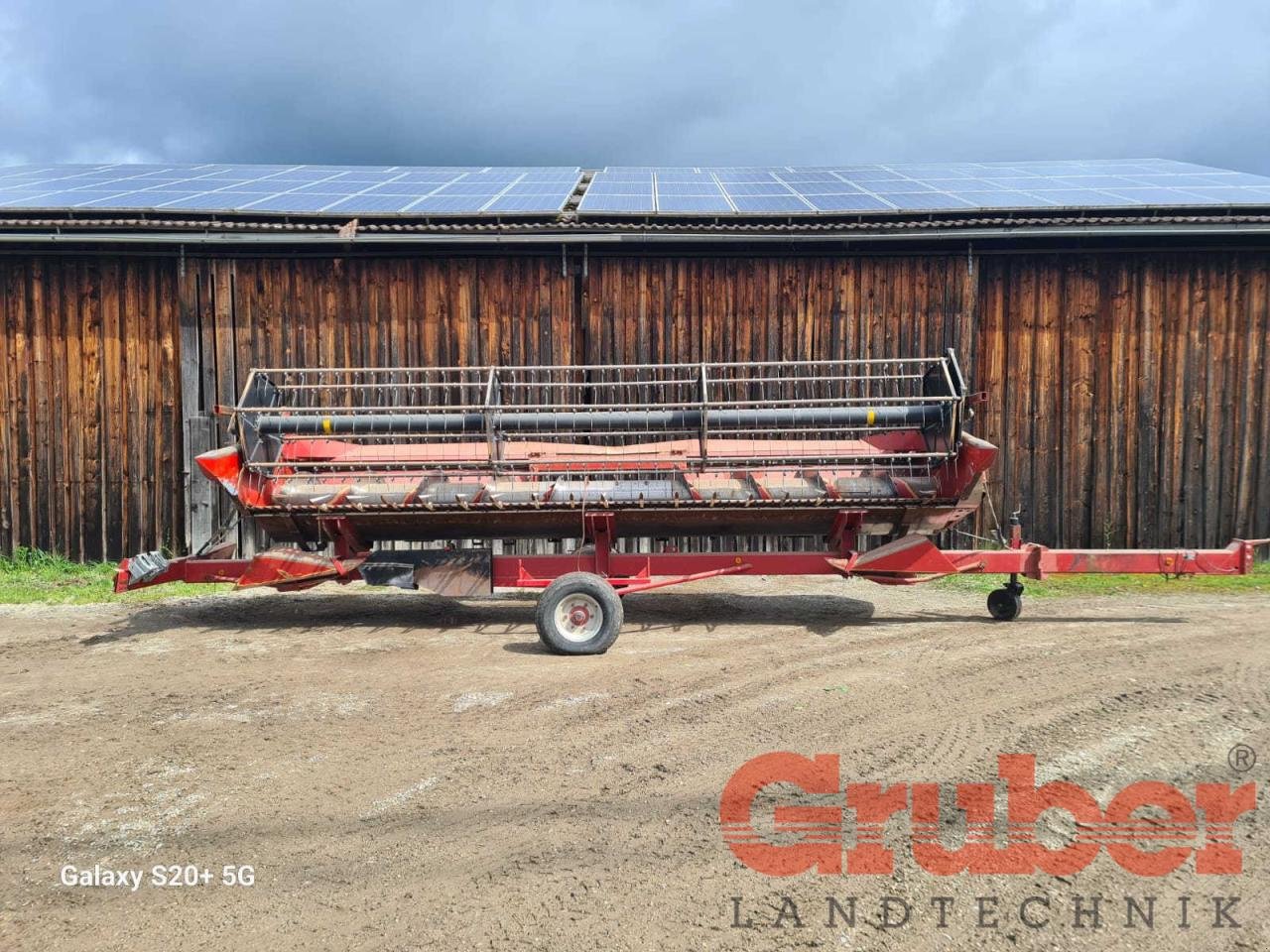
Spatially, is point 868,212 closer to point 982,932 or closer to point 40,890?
point 982,932

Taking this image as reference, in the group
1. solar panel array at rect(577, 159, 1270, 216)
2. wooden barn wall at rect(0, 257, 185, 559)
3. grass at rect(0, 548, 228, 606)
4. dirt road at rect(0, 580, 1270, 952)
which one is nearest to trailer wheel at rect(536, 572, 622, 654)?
dirt road at rect(0, 580, 1270, 952)

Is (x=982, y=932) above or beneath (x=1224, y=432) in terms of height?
beneath

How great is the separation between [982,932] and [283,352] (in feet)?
31.0

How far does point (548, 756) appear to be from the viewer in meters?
3.91

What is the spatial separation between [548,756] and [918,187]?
10310 millimetres

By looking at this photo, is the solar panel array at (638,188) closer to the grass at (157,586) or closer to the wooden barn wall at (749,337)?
the wooden barn wall at (749,337)

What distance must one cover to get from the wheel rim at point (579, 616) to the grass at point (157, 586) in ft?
15.3

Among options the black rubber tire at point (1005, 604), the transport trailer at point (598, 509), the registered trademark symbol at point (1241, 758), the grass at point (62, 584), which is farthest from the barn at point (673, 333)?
the registered trademark symbol at point (1241, 758)

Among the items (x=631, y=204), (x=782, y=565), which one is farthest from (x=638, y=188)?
(x=782, y=565)

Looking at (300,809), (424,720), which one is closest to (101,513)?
Answer: (424,720)

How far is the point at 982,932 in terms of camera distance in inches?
98.8

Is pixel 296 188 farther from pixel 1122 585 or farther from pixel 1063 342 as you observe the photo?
pixel 1122 585

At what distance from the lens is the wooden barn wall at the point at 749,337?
9.39 m

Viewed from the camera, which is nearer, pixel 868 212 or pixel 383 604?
pixel 383 604
